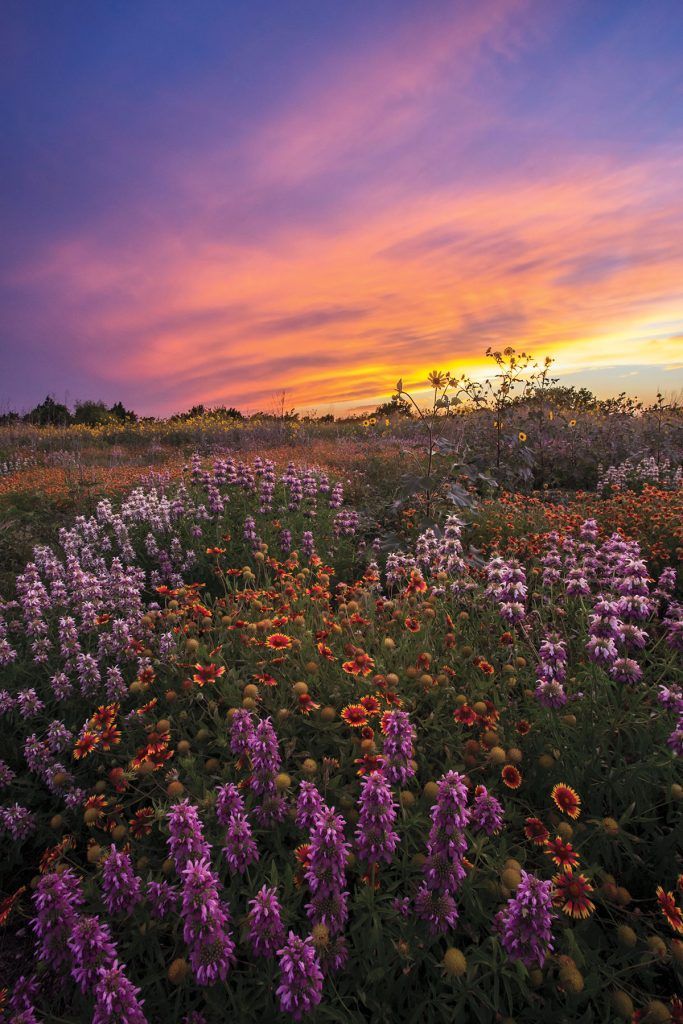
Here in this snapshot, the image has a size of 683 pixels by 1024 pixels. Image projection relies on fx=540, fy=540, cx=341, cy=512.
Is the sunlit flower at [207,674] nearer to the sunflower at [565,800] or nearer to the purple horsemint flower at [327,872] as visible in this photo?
the purple horsemint flower at [327,872]

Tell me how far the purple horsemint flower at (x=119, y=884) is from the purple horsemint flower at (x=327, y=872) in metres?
0.61

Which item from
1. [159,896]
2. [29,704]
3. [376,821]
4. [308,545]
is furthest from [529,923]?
[308,545]

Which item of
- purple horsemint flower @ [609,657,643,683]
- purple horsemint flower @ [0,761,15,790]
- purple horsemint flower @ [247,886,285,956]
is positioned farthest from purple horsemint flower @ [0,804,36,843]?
purple horsemint flower @ [609,657,643,683]

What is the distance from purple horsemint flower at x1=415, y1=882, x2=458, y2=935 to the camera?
1.58 m

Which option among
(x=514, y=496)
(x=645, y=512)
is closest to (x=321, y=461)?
(x=514, y=496)

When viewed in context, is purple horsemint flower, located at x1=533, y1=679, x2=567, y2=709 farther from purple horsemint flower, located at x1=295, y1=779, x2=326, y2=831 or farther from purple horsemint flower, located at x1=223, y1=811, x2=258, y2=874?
purple horsemint flower, located at x1=223, y1=811, x2=258, y2=874

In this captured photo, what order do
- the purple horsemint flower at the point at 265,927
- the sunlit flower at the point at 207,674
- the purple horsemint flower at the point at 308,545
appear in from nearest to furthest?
the purple horsemint flower at the point at 265,927, the sunlit flower at the point at 207,674, the purple horsemint flower at the point at 308,545

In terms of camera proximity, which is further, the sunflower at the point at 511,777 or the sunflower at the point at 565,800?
the sunflower at the point at 511,777

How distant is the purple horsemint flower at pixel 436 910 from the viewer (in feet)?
5.20

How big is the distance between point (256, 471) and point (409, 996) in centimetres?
558

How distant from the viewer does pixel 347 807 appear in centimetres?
208

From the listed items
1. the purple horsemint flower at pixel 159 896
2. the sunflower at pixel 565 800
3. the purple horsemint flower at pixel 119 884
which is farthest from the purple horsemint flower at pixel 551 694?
the purple horsemint flower at pixel 119 884

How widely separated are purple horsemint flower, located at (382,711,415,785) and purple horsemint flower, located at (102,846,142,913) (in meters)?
0.89

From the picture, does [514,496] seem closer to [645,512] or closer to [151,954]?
[645,512]
